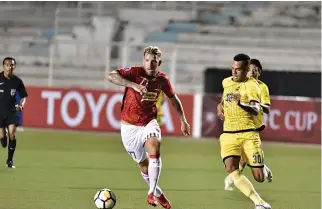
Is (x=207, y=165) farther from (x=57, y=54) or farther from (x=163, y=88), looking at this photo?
(x=57, y=54)

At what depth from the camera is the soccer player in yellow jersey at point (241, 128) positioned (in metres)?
9.03

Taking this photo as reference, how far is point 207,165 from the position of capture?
16.1 meters

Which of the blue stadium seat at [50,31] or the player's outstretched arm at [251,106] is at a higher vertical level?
the blue stadium seat at [50,31]

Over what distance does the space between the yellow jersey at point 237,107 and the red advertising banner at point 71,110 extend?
47.0ft

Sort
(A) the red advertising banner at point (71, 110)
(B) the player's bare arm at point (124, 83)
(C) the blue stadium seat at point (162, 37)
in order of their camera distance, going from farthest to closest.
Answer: (C) the blue stadium seat at point (162, 37) < (A) the red advertising banner at point (71, 110) < (B) the player's bare arm at point (124, 83)

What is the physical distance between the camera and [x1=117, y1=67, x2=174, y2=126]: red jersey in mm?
9141

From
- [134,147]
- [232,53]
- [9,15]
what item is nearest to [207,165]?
[134,147]

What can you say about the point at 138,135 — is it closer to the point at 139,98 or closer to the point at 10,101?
the point at 139,98

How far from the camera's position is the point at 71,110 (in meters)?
23.9

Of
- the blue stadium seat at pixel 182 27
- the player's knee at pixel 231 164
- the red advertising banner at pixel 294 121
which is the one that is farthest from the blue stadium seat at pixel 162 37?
the player's knee at pixel 231 164

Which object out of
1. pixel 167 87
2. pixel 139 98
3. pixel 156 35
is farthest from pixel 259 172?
pixel 156 35

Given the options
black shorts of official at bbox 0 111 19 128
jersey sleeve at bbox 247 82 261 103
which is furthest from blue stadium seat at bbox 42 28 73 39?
jersey sleeve at bbox 247 82 261 103

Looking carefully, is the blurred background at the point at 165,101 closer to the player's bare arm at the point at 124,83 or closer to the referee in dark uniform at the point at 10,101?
the referee in dark uniform at the point at 10,101

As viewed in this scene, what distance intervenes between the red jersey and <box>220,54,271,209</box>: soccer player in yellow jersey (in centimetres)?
83
